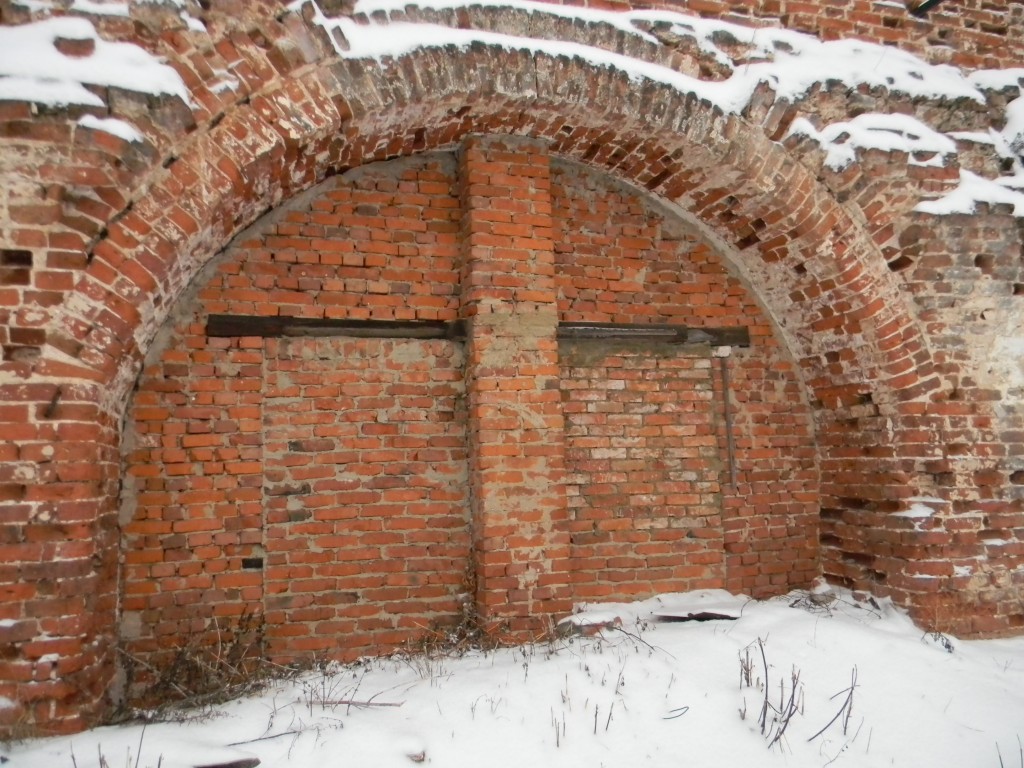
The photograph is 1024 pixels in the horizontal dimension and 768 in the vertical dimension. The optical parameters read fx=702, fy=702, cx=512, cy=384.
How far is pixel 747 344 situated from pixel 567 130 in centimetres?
200

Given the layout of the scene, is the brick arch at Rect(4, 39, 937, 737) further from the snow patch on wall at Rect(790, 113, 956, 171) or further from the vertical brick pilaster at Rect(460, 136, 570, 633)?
the vertical brick pilaster at Rect(460, 136, 570, 633)

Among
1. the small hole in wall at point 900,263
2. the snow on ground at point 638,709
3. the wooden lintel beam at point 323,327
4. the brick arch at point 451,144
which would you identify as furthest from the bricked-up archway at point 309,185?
the snow on ground at point 638,709

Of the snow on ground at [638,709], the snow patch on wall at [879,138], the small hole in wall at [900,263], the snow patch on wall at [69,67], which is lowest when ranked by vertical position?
the snow on ground at [638,709]

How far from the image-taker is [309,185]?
4250 mm

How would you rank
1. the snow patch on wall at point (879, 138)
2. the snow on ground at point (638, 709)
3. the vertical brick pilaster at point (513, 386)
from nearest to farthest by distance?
the snow on ground at point (638, 709)
the vertical brick pilaster at point (513, 386)
the snow patch on wall at point (879, 138)

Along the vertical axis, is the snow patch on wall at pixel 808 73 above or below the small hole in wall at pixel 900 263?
above

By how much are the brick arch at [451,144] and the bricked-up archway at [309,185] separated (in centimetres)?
1

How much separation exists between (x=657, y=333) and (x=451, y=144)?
6.08ft

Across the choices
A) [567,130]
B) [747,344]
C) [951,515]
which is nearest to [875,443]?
[951,515]

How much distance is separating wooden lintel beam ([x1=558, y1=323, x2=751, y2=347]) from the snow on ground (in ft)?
5.93

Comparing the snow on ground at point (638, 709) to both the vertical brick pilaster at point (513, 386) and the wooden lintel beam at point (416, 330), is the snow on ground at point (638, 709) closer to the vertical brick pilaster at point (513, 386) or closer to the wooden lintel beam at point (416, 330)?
the vertical brick pilaster at point (513, 386)

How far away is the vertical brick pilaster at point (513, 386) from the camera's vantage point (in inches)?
165

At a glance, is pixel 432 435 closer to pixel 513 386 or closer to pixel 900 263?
pixel 513 386

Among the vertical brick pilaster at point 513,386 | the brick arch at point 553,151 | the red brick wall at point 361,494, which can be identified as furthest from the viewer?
the vertical brick pilaster at point 513,386
